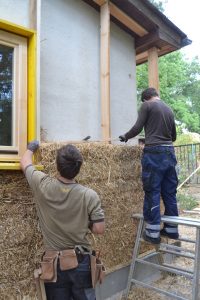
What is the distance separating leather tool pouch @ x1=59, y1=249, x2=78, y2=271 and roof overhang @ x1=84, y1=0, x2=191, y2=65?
368 cm

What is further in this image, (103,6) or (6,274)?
(103,6)

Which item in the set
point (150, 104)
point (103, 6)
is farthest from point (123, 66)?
point (150, 104)

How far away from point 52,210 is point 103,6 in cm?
340

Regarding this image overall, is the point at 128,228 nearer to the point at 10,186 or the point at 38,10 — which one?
the point at 10,186

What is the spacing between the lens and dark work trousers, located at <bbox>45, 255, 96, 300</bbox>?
248cm

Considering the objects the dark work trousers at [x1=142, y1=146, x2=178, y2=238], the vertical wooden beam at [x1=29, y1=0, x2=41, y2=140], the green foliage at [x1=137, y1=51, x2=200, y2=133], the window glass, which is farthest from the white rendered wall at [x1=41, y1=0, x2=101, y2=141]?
the green foliage at [x1=137, y1=51, x2=200, y2=133]

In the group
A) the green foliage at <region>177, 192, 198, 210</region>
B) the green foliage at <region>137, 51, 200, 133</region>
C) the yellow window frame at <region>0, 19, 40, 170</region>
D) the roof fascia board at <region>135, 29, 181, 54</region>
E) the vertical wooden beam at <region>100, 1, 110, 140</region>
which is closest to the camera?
the yellow window frame at <region>0, 19, 40, 170</region>

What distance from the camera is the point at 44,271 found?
2.49 meters

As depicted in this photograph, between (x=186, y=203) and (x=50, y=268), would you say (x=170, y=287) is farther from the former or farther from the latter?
(x=186, y=203)

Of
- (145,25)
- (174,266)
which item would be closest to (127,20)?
(145,25)

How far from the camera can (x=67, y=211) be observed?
2486mm

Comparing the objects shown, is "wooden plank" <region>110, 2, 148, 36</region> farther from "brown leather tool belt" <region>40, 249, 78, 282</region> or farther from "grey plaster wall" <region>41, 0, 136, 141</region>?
"brown leather tool belt" <region>40, 249, 78, 282</region>

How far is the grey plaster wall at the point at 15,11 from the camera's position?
341 centimetres

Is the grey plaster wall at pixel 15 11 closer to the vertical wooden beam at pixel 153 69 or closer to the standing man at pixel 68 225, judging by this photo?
the standing man at pixel 68 225
